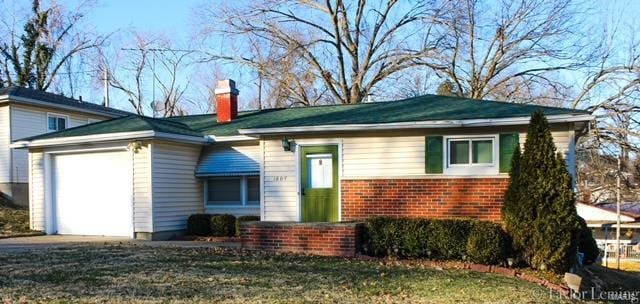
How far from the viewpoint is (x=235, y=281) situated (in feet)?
24.2

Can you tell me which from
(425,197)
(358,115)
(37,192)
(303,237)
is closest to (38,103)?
(37,192)

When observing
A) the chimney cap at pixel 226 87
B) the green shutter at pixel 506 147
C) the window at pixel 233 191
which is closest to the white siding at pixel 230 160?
the window at pixel 233 191

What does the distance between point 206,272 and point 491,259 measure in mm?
4676

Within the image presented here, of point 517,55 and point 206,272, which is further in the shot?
point 517,55

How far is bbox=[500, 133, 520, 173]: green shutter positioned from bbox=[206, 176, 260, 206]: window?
628 centimetres

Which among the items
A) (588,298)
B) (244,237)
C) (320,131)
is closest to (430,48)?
(320,131)

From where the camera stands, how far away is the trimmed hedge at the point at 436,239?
931 cm

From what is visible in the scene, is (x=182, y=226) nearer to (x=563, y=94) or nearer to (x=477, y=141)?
(x=477, y=141)

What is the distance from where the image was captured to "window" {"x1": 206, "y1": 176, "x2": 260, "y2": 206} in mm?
14719

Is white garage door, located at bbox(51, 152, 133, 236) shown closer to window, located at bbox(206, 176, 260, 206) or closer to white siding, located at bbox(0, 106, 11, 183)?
window, located at bbox(206, 176, 260, 206)

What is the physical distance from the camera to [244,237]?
36.4 feet

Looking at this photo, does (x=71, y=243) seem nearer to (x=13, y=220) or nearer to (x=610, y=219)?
(x=13, y=220)

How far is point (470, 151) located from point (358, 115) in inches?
110

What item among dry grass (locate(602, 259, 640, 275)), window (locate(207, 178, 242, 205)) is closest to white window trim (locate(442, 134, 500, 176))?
window (locate(207, 178, 242, 205))
